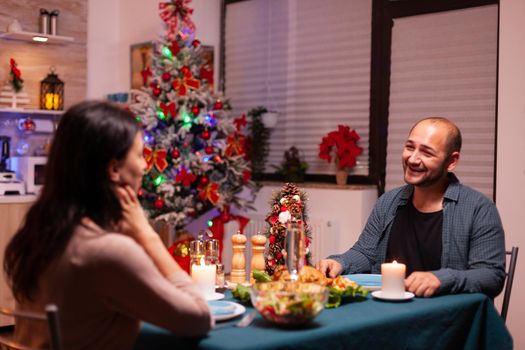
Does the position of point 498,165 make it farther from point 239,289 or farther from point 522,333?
point 239,289

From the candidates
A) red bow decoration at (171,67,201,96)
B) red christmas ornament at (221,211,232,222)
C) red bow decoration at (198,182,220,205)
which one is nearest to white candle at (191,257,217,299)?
red bow decoration at (198,182,220,205)

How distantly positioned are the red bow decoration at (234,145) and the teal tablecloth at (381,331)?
322 cm

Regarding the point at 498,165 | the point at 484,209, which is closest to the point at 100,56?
the point at 498,165

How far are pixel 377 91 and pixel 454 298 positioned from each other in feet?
10.5

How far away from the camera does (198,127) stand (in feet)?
17.9

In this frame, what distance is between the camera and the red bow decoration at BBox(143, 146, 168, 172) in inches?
207

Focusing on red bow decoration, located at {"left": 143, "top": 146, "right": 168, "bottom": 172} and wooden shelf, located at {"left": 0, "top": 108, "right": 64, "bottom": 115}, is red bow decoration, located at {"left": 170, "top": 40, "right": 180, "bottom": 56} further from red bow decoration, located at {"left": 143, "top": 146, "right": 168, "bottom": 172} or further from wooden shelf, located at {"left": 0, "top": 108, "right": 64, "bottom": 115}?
wooden shelf, located at {"left": 0, "top": 108, "right": 64, "bottom": 115}

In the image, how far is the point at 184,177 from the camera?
5.28 m

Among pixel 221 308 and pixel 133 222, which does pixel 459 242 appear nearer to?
pixel 221 308

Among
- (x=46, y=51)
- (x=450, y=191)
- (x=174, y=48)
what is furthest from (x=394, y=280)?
(x=46, y=51)

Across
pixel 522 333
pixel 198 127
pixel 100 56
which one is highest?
pixel 100 56

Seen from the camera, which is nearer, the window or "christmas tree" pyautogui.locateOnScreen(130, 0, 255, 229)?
"christmas tree" pyautogui.locateOnScreen(130, 0, 255, 229)

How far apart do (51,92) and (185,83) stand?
1212 mm

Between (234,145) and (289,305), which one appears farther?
(234,145)
